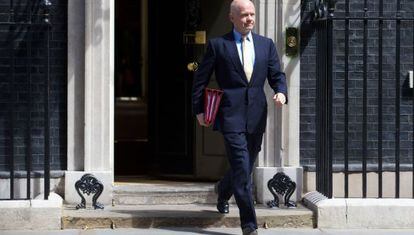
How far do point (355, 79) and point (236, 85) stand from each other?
5.38ft

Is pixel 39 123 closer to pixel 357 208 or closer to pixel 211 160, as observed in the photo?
pixel 211 160

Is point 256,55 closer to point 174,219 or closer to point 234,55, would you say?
point 234,55

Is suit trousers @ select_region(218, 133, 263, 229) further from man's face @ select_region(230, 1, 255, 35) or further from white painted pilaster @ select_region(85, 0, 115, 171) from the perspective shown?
white painted pilaster @ select_region(85, 0, 115, 171)

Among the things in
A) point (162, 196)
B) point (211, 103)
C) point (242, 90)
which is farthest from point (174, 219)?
point (242, 90)

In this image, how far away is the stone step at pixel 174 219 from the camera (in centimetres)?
756

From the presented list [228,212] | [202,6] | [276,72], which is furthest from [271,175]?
[202,6]

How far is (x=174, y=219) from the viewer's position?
7594mm

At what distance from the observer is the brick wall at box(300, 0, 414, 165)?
8.28 m

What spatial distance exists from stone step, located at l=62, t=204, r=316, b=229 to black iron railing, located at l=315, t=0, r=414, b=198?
370mm

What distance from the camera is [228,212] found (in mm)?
7688

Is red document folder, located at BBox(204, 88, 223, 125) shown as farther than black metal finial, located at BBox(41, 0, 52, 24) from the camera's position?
No

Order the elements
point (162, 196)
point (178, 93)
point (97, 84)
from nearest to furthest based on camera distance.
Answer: point (97, 84), point (162, 196), point (178, 93)

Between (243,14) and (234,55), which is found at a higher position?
(243,14)

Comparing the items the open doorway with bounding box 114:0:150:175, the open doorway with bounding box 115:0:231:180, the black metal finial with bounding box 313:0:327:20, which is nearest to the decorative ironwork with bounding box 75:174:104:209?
the open doorway with bounding box 115:0:231:180
